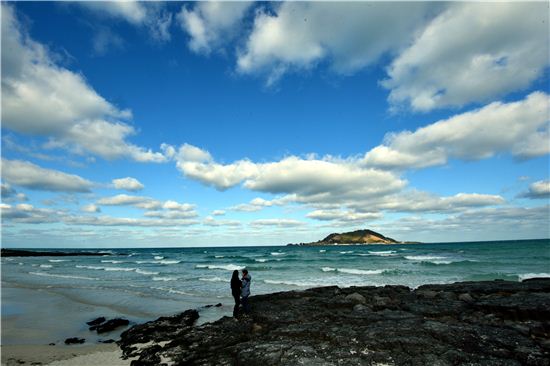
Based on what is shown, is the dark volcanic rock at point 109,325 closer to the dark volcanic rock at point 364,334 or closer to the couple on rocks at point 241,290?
the dark volcanic rock at point 364,334

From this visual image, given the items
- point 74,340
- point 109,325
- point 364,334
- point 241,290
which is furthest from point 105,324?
point 364,334

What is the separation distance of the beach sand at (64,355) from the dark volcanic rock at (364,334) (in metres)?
0.56

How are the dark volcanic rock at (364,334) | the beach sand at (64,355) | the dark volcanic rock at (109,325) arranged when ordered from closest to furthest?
the dark volcanic rock at (364,334), the beach sand at (64,355), the dark volcanic rock at (109,325)

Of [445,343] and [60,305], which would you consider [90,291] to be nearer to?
[60,305]

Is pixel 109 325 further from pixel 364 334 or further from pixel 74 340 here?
pixel 364 334

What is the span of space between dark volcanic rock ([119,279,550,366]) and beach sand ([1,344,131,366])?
564 millimetres

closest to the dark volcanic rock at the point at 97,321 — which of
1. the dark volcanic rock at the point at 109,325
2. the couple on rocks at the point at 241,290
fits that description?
the dark volcanic rock at the point at 109,325

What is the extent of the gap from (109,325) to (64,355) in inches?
139

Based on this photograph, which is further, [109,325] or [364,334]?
[109,325]

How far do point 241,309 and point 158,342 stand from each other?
15.7 feet

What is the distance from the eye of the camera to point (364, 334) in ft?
34.9

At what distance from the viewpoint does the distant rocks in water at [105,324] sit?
14.2 meters

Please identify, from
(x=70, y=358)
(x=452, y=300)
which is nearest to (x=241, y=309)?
(x=70, y=358)

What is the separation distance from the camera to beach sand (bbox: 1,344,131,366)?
10258 mm
